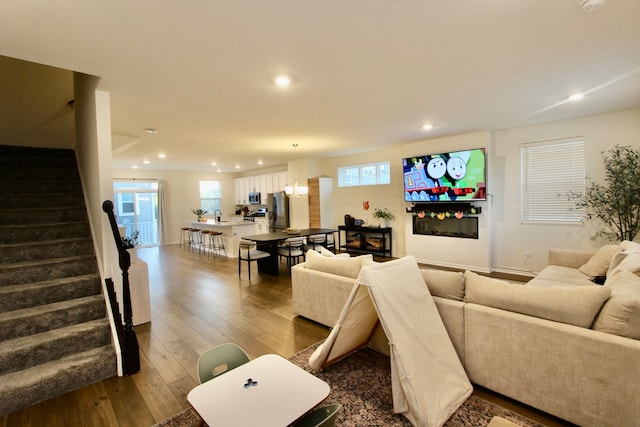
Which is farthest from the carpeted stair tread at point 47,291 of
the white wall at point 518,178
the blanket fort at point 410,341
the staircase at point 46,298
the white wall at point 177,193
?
the white wall at point 177,193

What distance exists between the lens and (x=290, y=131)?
4.96 meters

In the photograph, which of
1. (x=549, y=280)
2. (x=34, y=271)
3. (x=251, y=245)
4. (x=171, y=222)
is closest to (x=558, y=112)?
(x=549, y=280)

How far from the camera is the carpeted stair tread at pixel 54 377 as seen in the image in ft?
6.92

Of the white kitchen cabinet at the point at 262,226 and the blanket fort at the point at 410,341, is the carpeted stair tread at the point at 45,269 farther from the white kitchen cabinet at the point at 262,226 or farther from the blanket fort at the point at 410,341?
the white kitchen cabinet at the point at 262,226

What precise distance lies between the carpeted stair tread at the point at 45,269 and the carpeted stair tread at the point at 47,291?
65 millimetres

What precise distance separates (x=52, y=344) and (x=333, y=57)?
3.36m

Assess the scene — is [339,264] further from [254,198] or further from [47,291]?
[254,198]

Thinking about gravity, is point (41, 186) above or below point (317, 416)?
above

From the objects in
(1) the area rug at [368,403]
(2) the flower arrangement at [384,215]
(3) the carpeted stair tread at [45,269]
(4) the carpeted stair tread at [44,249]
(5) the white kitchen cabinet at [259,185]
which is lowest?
(1) the area rug at [368,403]

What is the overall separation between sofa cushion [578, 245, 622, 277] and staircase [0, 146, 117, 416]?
197 inches

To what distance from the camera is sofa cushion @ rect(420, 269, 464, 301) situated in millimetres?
2346

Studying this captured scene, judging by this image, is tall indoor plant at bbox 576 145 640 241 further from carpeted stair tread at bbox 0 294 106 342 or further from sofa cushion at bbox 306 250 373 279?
carpeted stair tread at bbox 0 294 106 342

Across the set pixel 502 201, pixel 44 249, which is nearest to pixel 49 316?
pixel 44 249

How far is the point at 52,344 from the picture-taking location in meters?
2.43
